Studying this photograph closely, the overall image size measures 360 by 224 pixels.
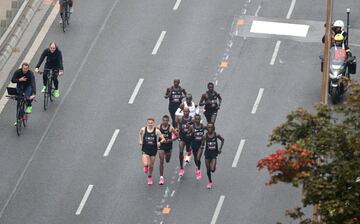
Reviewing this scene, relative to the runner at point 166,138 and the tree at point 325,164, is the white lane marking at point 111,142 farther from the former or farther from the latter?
the tree at point 325,164

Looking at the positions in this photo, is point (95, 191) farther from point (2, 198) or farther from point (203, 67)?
point (203, 67)

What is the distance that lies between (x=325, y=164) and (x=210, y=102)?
44.8ft

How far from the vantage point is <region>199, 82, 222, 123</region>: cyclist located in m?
42.4

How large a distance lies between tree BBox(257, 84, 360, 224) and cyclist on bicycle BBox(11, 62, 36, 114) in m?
14.9

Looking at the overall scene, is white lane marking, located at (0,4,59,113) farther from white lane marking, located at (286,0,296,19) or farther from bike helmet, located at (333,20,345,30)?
bike helmet, located at (333,20,345,30)

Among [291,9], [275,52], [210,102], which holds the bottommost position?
[210,102]

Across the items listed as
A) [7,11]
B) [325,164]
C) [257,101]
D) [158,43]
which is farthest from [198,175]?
[325,164]

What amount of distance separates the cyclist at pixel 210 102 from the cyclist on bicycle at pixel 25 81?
16.1 feet

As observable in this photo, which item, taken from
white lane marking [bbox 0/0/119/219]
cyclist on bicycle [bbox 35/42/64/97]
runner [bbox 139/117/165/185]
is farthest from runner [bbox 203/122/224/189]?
cyclist on bicycle [bbox 35/42/64/97]

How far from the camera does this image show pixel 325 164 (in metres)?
29.1

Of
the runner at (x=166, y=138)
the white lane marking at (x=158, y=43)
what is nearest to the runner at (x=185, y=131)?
the runner at (x=166, y=138)

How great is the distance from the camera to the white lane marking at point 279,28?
49719mm

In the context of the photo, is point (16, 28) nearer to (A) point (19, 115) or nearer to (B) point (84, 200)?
(A) point (19, 115)

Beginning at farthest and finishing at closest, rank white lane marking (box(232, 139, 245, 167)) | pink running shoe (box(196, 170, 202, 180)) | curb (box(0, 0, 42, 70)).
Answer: curb (box(0, 0, 42, 70)) → white lane marking (box(232, 139, 245, 167)) → pink running shoe (box(196, 170, 202, 180))
